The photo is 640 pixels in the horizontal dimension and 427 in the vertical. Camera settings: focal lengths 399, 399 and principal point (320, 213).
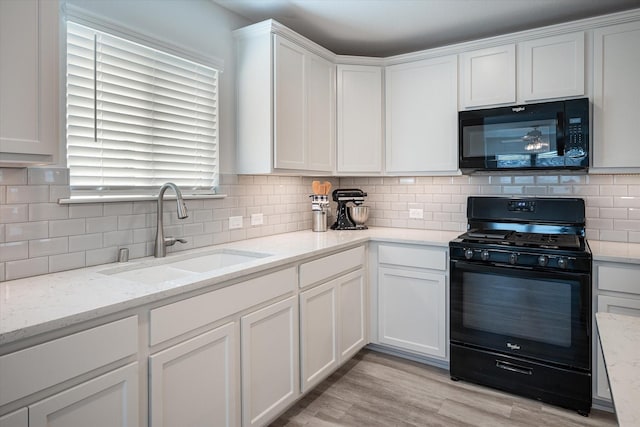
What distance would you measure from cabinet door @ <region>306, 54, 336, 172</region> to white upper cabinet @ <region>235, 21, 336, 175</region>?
1cm

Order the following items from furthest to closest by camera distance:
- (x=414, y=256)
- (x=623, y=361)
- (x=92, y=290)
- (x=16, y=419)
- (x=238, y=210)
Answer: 1. (x=414, y=256)
2. (x=238, y=210)
3. (x=92, y=290)
4. (x=16, y=419)
5. (x=623, y=361)

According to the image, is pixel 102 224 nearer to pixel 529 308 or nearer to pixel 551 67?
pixel 529 308

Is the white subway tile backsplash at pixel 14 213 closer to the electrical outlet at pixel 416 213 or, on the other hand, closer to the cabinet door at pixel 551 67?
the electrical outlet at pixel 416 213

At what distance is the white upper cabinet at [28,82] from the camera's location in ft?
4.28

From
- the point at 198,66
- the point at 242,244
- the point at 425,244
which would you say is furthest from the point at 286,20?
the point at 425,244

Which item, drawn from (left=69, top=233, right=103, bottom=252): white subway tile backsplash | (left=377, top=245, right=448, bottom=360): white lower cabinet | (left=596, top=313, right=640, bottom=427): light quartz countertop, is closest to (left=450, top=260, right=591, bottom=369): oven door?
(left=377, top=245, right=448, bottom=360): white lower cabinet

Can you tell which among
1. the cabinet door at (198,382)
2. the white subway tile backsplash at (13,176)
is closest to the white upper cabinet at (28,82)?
the white subway tile backsplash at (13,176)

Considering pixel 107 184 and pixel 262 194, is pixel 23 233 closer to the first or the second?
pixel 107 184

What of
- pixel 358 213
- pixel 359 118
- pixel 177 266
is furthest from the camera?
pixel 358 213

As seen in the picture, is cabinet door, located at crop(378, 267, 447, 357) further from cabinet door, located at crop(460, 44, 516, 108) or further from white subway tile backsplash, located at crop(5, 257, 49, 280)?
white subway tile backsplash, located at crop(5, 257, 49, 280)

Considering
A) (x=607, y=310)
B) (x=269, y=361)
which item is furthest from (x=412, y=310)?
(x=269, y=361)

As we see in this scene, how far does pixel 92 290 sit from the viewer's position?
1469 millimetres

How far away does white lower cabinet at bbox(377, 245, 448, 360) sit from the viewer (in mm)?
2742

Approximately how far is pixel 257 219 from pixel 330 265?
697 mm
